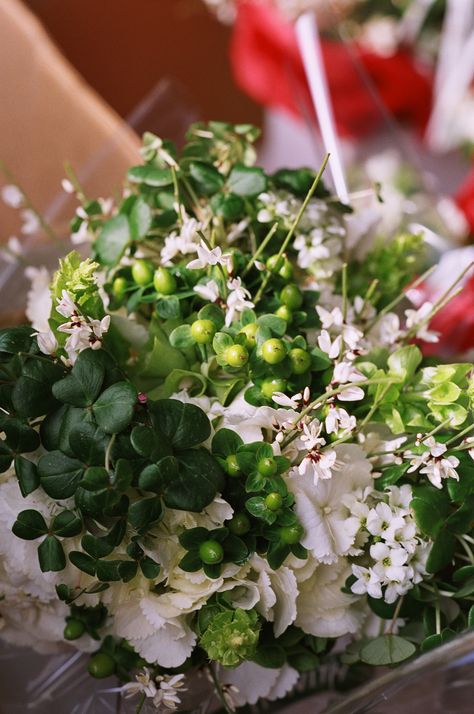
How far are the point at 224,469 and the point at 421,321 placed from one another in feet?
0.51

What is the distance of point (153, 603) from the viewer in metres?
0.41

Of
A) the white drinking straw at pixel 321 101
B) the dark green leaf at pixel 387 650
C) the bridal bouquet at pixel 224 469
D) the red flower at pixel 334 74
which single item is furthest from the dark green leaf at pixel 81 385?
the red flower at pixel 334 74

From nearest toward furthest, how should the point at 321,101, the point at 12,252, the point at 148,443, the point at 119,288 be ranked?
the point at 148,443 → the point at 119,288 → the point at 12,252 → the point at 321,101

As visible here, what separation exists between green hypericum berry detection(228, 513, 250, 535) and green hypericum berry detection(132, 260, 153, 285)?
0.15 metres

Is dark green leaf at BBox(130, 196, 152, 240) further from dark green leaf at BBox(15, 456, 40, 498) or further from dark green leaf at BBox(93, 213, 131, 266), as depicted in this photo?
dark green leaf at BBox(15, 456, 40, 498)

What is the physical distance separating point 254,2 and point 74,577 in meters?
1.10

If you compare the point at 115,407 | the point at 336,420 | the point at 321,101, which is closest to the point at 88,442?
the point at 115,407

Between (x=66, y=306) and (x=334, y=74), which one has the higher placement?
(x=66, y=306)

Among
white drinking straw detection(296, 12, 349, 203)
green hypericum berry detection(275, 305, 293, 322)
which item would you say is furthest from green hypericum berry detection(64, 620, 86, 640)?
white drinking straw detection(296, 12, 349, 203)

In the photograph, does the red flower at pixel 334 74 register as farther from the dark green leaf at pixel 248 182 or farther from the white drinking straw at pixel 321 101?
the dark green leaf at pixel 248 182

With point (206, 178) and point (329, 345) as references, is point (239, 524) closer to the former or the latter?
point (329, 345)

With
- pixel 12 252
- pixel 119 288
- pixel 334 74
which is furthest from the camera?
pixel 334 74

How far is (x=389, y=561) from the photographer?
399mm

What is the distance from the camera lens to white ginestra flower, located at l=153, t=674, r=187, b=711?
0.42 m
